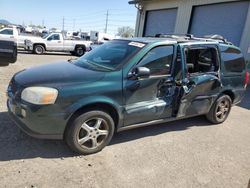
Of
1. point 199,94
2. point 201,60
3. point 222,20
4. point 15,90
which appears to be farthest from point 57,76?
point 222,20

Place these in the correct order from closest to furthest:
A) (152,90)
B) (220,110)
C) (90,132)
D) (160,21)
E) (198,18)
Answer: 1. (90,132)
2. (152,90)
3. (220,110)
4. (198,18)
5. (160,21)

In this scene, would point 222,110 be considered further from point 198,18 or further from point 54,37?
point 54,37

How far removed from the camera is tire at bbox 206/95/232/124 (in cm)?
499

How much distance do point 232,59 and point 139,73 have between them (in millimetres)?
2596

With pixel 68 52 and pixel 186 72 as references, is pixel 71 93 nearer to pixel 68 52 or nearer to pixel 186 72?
pixel 186 72

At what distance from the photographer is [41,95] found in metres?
3.01

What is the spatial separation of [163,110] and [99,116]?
4.00 ft

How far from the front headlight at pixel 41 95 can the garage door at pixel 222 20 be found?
33.0 feet

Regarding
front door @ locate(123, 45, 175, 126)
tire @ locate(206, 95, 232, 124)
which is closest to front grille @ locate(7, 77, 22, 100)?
front door @ locate(123, 45, 175, 126)

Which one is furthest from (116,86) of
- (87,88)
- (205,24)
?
(205,24)

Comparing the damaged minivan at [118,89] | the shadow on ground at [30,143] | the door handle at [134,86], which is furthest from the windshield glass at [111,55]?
the shadow on ground at [30,143]

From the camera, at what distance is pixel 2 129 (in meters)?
3.93

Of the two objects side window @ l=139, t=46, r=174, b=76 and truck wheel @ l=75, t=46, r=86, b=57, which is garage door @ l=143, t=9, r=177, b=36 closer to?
truck wheel @ l=75, t=46, r=86, b=57

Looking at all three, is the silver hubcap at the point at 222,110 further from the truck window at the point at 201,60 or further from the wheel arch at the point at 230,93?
the truck window at the point at 201,60
